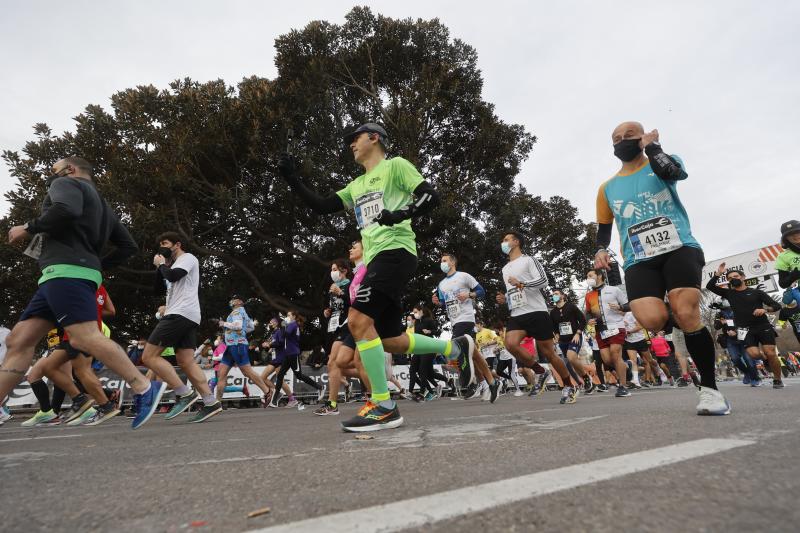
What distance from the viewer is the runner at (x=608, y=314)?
8.82m

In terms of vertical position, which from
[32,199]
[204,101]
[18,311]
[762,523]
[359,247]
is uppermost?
[204,101]

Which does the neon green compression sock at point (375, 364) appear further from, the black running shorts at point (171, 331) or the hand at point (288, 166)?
the black running shorts at point (171, 331)

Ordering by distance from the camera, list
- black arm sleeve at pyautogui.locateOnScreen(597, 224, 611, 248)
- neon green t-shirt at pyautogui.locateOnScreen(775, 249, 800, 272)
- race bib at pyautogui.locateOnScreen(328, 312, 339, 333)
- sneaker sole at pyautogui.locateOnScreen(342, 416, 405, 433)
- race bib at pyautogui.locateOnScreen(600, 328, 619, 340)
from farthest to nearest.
A: race bib at pyautogui.locateOnScreen(600, 328, 619, 340), race bib at pyautogui.locateOnScreen(328, 312, 339, 333), neon green t-shirt at pyautogui.locateOnScreen(775, 249, 800, 272), black arm sleeve at pyautogui.locateOnScreen(597, 224, 611, 248), sneaker sole at pyautogui.locateOnScreen(342, 416, 405, 433)

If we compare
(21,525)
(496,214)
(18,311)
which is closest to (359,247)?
(21,525)

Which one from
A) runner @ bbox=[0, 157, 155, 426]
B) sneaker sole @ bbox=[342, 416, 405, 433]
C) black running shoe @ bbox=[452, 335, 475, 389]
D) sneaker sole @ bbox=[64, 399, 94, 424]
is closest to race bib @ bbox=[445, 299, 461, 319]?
black running shoe @ bbox=[452, 335, 475, 389]

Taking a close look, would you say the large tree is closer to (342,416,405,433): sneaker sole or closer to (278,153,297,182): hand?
(278,153,297,182): hand

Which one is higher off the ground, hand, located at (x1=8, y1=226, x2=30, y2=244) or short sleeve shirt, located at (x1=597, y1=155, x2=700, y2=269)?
hand, located at (x1=8, y1=226, x2=30, y2=244)

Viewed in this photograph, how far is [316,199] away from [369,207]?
20.2 inches

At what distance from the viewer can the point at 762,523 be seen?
1.02 metres

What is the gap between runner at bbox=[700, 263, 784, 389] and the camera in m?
8.10

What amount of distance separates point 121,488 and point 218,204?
602 inches

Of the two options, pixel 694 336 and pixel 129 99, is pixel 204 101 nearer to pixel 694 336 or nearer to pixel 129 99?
pixel 129 99

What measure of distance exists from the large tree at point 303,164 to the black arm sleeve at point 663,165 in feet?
42.8

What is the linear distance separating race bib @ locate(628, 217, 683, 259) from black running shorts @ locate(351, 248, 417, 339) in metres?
1.63
